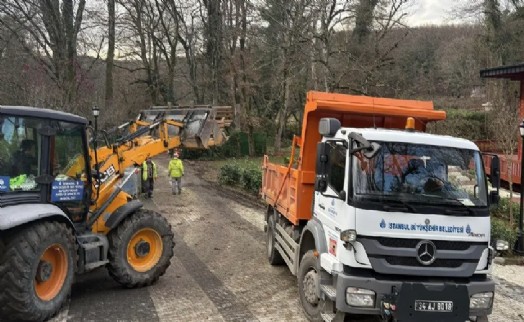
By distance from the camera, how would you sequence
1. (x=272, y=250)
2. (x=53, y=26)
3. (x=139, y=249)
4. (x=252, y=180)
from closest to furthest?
(x=139, y=249)
(x=272, y=250)
(x=252, y=180)
(x=53, y=26)

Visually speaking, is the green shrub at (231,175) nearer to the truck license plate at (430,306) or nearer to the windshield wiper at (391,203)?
the windshield wiper at (391,203)

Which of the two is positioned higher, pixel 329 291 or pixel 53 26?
pixel 53 26

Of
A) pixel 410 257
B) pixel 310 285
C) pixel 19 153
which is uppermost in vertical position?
pixel 19 153

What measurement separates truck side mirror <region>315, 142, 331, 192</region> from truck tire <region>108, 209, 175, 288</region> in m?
2.91

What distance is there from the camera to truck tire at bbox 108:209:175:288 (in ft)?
24.2

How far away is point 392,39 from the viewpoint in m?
28.4

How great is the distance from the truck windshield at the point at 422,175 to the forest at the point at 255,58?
10.7 metres

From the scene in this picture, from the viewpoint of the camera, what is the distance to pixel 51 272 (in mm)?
6324

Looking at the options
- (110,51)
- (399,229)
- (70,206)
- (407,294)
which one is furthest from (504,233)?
(110,51)

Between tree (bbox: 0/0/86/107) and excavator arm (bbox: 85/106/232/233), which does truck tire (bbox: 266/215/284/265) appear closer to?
excavator arm (bbox: 85/106/232/233)

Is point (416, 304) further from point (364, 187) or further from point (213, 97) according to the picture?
point (213, 97)

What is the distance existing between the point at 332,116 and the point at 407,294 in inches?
117

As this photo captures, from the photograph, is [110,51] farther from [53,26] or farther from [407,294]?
[407,294]

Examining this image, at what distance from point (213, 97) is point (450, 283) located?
3181 cm
